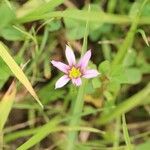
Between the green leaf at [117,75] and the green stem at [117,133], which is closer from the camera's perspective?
the green leaf at [117,75]

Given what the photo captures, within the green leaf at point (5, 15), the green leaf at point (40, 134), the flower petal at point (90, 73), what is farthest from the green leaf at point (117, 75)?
the green leaf at point (5, 15)

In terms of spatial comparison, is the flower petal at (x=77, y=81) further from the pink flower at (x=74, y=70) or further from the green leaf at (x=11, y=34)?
the green leaf at (x=11, y=34)

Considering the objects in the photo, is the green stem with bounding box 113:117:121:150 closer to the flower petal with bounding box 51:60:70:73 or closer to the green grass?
the green grass

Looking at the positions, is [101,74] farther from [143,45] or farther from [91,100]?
[143,45]

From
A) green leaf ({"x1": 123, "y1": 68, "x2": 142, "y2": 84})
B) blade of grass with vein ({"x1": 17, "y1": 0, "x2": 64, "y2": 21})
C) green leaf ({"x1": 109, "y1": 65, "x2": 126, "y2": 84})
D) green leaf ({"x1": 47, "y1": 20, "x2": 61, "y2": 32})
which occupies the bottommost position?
green leaf ({"x1": 123, "y1": 68, "x2": 142, "y2": 84})

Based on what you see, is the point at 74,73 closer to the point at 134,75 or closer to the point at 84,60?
the point at 84,60

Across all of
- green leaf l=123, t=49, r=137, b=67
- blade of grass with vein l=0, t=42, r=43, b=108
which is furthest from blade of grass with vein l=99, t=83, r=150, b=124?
blade of grass with vein l=0, t=42, r=43, b=108
